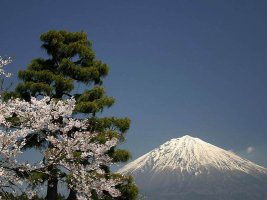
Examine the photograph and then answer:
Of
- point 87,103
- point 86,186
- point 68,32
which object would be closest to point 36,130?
point 86,186

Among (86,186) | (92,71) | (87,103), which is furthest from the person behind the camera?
(92,71)

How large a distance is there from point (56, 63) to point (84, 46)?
5.67 ft

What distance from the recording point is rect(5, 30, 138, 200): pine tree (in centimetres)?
2167

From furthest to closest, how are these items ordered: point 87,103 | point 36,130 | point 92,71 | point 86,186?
point 92,71 < point 87,103 < point 86,186 < point 36,130

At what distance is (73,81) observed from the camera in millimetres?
22938

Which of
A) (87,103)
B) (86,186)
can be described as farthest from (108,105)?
(86,186)

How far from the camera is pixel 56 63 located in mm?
24328

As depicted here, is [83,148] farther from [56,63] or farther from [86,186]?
[56,63]

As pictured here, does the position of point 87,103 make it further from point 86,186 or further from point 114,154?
point 86,186

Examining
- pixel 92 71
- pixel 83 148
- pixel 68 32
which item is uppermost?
pixel 68 32

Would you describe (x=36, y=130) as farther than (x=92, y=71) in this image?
Result: No

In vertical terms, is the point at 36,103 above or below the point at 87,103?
below

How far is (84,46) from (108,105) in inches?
131

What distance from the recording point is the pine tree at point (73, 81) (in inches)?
853
